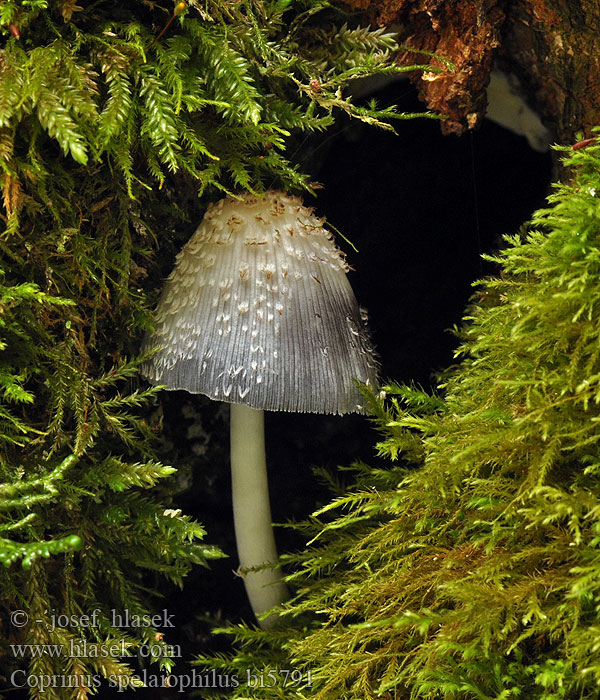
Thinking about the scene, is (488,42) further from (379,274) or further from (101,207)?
(101,207)

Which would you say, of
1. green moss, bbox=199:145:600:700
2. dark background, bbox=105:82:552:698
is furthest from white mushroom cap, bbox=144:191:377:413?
dark background, bbox=105:82:552:698

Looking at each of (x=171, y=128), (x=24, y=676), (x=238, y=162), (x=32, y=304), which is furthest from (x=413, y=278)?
(x=24, y=676)

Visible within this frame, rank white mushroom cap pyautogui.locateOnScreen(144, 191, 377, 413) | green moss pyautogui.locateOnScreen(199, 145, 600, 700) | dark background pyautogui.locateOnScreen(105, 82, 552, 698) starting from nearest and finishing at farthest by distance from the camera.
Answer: green moss pyautogui.locateOnScreen(199, 145, 600, 700)
white mushroom cap pyautogui.locateOnScreen(144, 191, 377, 413)
dark background pyautogui.locateOnScreen(105, 82, 552, 698)

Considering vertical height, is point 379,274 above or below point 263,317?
above

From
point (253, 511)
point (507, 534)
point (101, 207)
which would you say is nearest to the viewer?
point (507, 534)

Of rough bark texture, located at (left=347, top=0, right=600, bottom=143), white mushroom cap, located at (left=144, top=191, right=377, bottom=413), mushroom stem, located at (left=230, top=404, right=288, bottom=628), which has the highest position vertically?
rough bark texture, located at (left=347, top=0, right=600, bottom=143)

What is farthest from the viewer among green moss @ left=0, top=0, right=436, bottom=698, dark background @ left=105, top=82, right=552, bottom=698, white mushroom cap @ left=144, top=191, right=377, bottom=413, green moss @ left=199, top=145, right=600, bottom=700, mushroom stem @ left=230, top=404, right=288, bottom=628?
dark background @ left=105, top=82, right=552, bottom=698

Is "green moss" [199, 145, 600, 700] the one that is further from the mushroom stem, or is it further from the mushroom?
the mushroom stem

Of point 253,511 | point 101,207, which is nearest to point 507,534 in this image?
point 253,511
